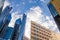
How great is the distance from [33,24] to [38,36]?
7.15 m

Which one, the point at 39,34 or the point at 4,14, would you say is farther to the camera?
the point at 39,34

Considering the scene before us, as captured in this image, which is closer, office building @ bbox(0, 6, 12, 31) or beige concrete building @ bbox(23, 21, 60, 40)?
office building @ bbox(0, 6, 12, 31)

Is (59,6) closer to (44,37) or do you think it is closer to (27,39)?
(27,39)

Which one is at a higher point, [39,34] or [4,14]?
[39,34]

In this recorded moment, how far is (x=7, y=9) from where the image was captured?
1607 inches

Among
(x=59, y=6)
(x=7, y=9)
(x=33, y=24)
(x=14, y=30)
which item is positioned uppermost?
(x=33, y=24)

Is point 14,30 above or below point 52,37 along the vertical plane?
below

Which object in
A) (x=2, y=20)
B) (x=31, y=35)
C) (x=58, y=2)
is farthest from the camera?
(x=31, y=35)

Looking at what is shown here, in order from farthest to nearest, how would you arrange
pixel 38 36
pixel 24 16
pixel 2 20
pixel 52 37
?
1. pixel 52 37
2. pixel 38 36
3. pixel 24 16
4. pixel 2 20

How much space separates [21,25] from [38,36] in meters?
23.2

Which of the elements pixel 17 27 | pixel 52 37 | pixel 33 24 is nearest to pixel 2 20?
pixel 17 27

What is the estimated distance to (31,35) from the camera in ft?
214

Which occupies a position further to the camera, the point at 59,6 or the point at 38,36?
the point at 38,36

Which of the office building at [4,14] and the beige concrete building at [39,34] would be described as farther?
the beige concrete building at [39,34]
